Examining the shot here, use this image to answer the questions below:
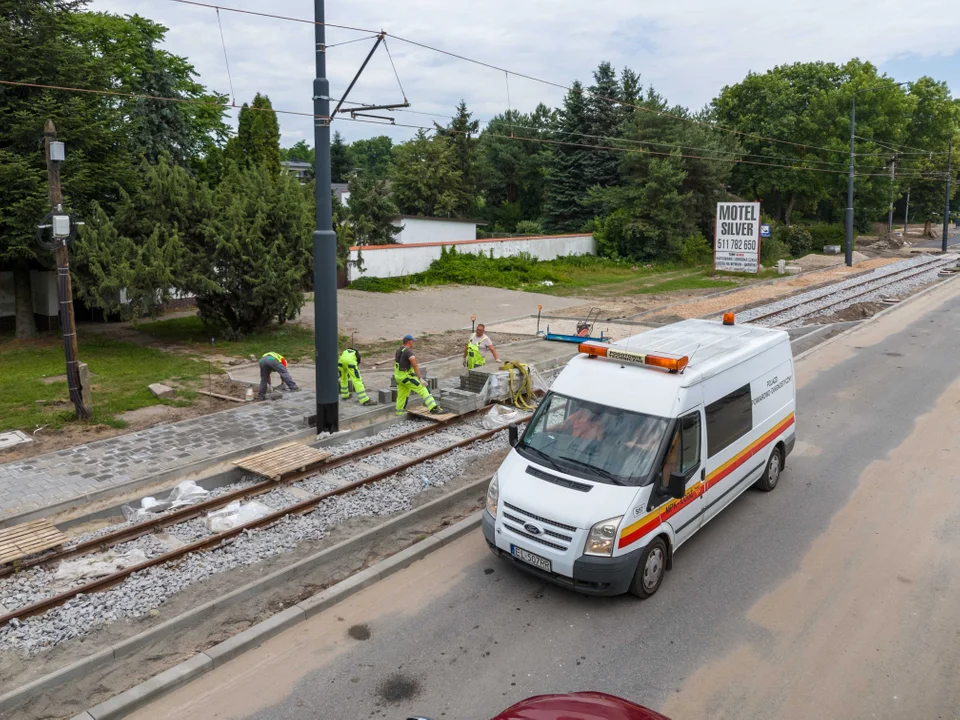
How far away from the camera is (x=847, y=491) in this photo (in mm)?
9977

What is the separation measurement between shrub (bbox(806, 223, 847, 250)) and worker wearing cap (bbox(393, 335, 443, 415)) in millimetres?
45112

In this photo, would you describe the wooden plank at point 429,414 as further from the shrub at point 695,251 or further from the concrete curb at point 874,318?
the shrub at point 695,251

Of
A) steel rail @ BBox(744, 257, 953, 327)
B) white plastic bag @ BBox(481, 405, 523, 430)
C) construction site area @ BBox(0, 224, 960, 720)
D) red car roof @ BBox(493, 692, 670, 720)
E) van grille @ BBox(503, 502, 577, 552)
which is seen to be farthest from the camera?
steel rail @ BBox(744, 257, 953, 327)

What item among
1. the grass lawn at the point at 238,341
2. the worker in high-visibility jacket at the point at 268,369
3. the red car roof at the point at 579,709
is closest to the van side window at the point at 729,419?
the red car roof at the point at 579,709

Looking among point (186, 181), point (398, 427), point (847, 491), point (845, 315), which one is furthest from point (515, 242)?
point (847, 491)

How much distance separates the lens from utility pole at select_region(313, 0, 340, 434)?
11977 millimetres

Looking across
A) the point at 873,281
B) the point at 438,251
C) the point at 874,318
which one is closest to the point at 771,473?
the point at 874,318

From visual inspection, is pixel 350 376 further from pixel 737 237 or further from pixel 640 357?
pixel 737 237

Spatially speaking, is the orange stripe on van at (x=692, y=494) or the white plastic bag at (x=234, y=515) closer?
the orange stripe on van at (x=692, y=494)

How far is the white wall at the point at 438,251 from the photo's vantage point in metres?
33.3

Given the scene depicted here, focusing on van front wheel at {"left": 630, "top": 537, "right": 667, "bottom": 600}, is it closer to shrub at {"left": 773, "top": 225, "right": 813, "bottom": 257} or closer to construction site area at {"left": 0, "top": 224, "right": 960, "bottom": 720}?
construction site area at {"left": 0, "top": 224, "right": 960, "bottom": 720}

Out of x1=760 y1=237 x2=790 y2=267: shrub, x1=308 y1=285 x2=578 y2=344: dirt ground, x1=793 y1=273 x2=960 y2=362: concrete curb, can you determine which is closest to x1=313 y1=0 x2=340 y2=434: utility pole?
x1=308 y1=285 x2=578 y2=344: dirt ground

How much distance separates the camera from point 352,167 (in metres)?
84.5

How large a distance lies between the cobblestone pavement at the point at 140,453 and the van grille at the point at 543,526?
5909 mm
